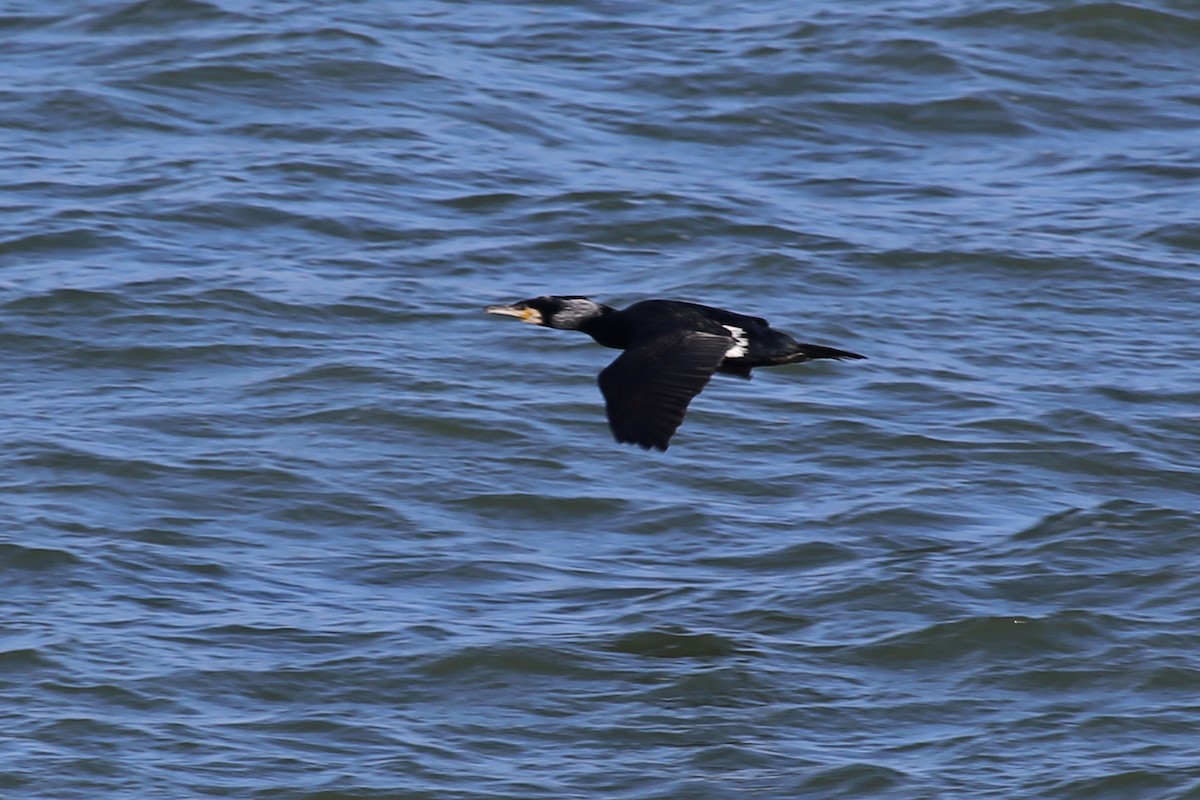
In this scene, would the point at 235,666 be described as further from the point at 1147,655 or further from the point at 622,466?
the point at 1147,655

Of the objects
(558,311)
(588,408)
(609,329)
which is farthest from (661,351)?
(588,408)

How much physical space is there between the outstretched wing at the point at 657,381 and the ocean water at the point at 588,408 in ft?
3.60

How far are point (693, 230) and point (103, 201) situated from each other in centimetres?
304

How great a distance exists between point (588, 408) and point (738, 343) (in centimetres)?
209

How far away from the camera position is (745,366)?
7410 millimetres

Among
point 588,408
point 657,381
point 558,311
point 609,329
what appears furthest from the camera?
point 588,408

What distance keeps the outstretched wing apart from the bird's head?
24.4 inches

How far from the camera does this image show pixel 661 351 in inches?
269

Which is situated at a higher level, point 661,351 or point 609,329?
point 661,351

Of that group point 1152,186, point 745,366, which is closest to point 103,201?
point 745,366

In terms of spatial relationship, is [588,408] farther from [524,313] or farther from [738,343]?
[738,343]

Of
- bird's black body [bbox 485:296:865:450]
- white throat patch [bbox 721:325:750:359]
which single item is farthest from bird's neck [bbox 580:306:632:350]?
white throat patch [bbox 721:325:750:359]

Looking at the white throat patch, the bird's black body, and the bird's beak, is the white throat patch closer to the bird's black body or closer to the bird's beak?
the bird's black body

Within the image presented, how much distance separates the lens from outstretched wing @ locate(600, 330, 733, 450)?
20.7ft
